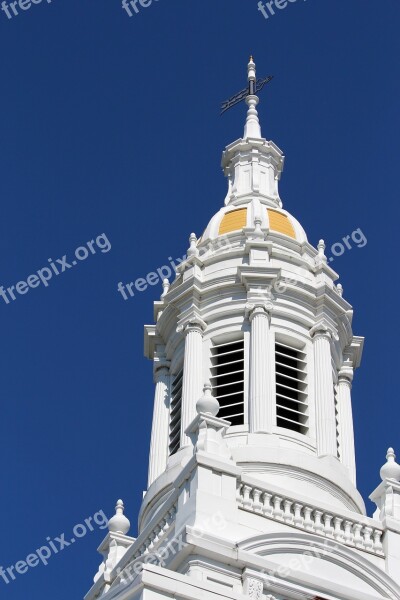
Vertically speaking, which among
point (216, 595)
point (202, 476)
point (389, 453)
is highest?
point (389, 453)

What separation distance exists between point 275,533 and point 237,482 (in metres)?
1.68

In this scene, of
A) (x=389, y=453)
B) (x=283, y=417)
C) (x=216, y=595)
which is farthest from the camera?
(x=283, y=417)

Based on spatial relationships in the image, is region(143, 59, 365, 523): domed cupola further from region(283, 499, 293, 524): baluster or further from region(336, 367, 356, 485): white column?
region(283, 499, 293, 524): baluster

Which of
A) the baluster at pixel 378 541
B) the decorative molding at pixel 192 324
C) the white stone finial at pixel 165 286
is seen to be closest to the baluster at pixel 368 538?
the baluster at pixel 378 541

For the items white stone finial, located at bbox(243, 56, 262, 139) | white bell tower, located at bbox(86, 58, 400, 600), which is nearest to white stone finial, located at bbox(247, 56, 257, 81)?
white stone finial, located at bbox(243, 56, 262, 139)

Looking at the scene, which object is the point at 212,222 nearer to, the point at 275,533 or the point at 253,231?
the point at 253,231

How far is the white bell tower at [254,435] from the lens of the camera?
32.8m

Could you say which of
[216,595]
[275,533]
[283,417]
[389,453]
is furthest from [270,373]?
[216,595]

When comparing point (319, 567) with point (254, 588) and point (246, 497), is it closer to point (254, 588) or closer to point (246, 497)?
point (246, 497)

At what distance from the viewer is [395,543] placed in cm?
3575

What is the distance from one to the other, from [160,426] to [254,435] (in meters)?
4.43

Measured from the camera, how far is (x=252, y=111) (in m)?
54.7

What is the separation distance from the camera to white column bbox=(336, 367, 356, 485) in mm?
41031

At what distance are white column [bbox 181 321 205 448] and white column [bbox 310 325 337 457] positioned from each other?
333 centimetres
